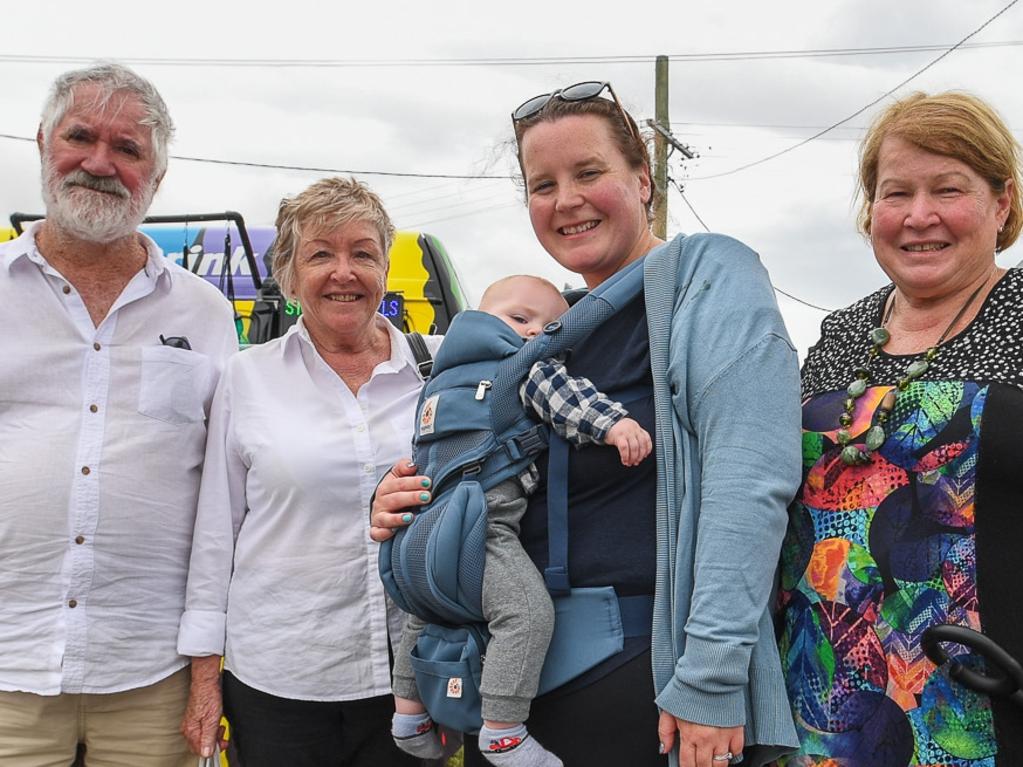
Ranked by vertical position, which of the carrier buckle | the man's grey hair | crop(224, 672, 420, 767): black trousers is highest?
the man's grey hair

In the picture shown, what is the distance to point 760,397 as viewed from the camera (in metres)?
1.71

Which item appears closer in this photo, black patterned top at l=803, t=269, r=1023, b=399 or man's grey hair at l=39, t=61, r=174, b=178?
black patterned top at l=803, t=269, r=1023, b=399

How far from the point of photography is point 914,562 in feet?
5.72

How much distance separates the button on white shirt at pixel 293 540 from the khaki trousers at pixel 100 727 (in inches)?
8.1

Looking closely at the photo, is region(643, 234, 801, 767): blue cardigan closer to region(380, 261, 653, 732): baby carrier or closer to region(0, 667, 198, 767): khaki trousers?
region(380, 261, 653, 732): baby carrier

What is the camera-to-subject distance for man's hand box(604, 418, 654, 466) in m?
1.75

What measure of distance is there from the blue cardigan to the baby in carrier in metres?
0.11

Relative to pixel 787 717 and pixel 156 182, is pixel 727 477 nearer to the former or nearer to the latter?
pixel 787 717

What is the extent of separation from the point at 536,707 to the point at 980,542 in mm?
906

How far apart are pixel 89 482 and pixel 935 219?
2.23 metres

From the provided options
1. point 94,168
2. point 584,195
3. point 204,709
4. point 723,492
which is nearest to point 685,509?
point 723,492

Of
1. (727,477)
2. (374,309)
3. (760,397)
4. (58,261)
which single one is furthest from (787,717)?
(58,261)

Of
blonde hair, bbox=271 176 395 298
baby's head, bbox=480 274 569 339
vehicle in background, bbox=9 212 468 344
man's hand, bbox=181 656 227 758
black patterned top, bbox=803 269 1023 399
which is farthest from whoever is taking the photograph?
vehicle in background, bbox=9 212 468 344

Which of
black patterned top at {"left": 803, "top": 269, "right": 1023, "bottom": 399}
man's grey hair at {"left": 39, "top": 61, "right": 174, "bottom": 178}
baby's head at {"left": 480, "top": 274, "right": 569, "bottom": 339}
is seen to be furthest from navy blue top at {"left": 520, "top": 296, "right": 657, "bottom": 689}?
man's grey hair at {"left": 39, "top": 61, "right": 174, "bottom": 178}
